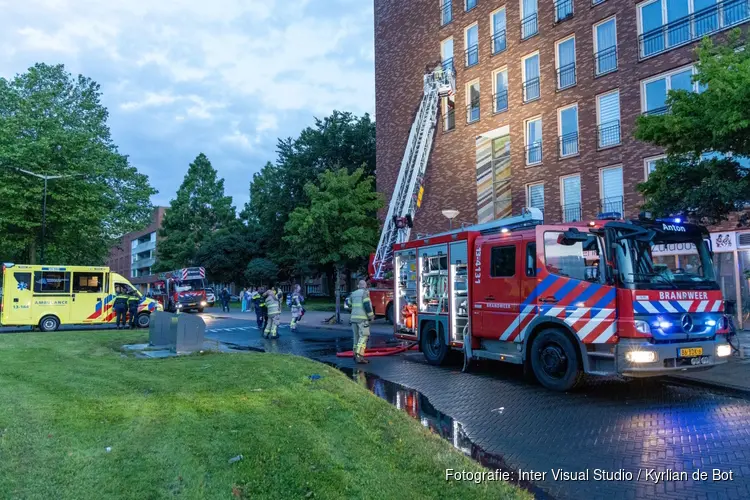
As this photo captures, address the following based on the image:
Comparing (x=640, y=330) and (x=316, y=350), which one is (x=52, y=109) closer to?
(x=316, y=350)

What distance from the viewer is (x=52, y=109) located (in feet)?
97.9

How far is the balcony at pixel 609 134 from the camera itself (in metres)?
20.8

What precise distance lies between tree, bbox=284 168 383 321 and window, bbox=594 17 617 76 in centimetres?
1061

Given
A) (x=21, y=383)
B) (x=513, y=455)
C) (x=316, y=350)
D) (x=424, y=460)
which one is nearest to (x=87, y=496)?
(x=424, y=460)

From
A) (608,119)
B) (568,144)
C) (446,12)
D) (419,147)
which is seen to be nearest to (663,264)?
(608,119)

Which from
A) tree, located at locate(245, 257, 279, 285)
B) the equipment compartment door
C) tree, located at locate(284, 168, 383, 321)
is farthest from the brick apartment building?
tree, located at locate(245, 257, 279, 285)

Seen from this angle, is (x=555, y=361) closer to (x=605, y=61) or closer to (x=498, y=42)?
(x=605, y=61)

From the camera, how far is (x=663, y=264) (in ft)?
27.1

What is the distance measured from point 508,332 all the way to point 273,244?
44281 millimetres

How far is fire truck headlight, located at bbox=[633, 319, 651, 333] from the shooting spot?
25.1ft

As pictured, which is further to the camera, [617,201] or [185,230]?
[185,230]

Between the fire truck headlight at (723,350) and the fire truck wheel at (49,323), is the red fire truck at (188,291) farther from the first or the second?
the fire truck headlight at (723,350)

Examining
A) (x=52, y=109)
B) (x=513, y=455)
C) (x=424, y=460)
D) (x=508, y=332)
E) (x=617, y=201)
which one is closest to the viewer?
(x=424, y=460)

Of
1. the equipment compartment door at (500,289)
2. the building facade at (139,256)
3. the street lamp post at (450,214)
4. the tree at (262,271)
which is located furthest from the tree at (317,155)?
the building facade at (139,256)
